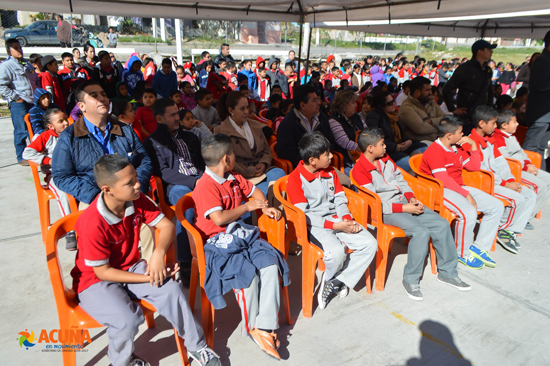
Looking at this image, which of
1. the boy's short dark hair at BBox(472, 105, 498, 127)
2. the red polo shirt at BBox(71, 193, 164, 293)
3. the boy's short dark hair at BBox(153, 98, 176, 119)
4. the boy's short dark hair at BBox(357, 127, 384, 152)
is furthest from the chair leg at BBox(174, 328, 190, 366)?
the boy's short dark hair at BBox(472, 105, 498, 127)

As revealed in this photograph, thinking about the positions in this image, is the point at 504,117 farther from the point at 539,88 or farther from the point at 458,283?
the point at 458,283

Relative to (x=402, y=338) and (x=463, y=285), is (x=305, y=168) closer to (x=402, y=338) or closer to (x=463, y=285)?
(x=402, y=338)

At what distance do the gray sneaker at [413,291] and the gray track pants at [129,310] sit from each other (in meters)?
1.65

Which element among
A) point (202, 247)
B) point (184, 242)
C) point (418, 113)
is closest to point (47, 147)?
point (184, 242)

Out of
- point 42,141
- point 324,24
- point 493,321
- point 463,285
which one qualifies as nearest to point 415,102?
point 324,24

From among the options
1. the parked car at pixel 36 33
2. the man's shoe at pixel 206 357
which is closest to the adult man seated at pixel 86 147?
the man's shoe at pixel 206 357

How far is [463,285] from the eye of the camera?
2984 millimetres

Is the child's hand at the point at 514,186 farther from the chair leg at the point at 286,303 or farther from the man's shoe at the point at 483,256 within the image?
the chair leg at the point at 286,303

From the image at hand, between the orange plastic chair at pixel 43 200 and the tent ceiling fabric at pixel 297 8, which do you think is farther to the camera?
the tent ceiling fabric at pixel 297 8

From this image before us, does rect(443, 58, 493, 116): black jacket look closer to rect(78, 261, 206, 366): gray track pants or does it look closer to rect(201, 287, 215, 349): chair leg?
rect(201, 287, 215, 349): chair leg

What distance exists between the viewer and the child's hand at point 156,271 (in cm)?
204

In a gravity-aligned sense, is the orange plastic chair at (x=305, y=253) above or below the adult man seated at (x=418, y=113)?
below

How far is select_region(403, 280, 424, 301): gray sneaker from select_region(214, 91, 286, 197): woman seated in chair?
1449mm

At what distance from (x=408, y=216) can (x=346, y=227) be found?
0.68 metres
